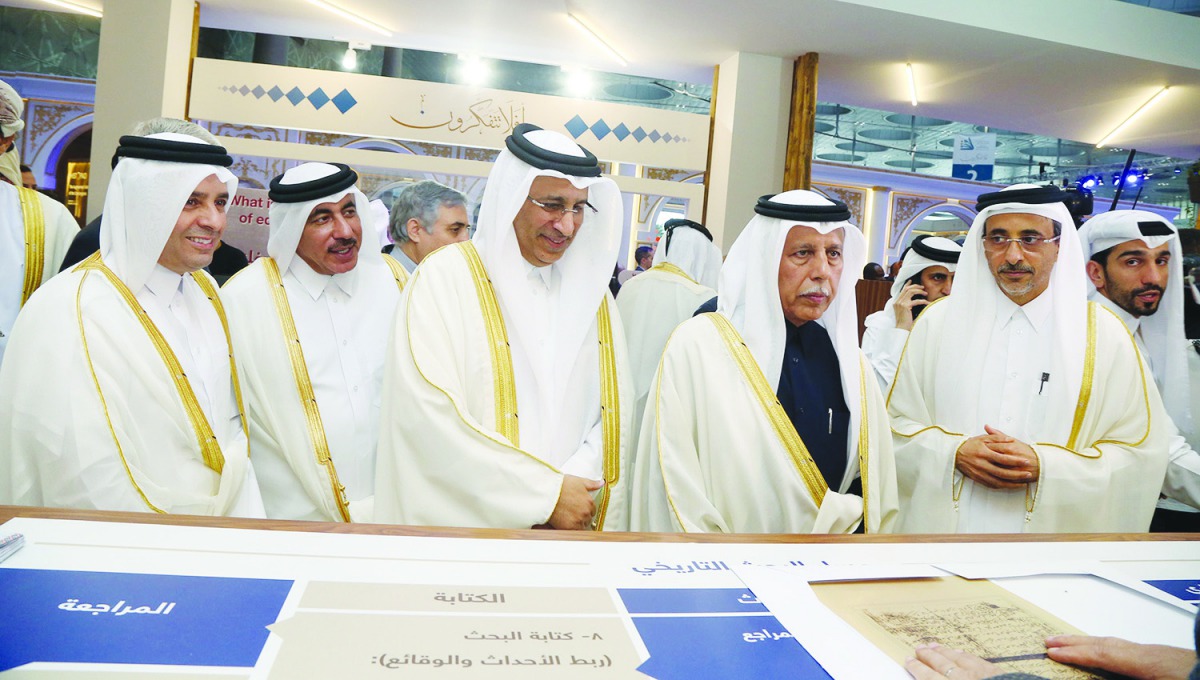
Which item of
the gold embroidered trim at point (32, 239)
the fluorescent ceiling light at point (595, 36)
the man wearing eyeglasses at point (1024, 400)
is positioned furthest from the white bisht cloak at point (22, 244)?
the fluorescent ceiling light at point (595, 36)

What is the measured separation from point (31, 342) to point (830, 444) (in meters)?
2.13

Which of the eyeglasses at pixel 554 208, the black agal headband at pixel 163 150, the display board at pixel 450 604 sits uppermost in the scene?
the black agal headband at pixel 163 150

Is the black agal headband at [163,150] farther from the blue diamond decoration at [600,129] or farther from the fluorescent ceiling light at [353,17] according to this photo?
the blue diamond decoration at [600,129]

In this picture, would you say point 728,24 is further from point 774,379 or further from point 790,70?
point 774,379

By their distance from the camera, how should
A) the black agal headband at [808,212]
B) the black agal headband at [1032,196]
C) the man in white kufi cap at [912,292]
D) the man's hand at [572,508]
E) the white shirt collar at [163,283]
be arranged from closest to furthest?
the man's hand at [572,508] < the white shirt collar at [163,283] < the black agal headband at [808,212] < the black agal headband at [1032,196] < the man in white kufi cap at [912,292]

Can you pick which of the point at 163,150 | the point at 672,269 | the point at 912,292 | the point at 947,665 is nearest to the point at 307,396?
the point at 163,150

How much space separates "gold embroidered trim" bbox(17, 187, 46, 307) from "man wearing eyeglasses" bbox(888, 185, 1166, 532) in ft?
11.1

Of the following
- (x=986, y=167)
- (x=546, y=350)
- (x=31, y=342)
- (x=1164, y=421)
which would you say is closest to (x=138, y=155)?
(x=31, y=342)

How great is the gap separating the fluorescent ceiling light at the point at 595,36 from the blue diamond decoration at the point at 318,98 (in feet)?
7.45

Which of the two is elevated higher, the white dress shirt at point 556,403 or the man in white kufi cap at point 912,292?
the man in white kufi cap at point 912,292

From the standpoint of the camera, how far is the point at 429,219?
3.94 metres

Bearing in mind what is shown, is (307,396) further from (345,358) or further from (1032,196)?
(1032,196)

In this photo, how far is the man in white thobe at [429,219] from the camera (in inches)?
155

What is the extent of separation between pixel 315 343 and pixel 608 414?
1.05m
